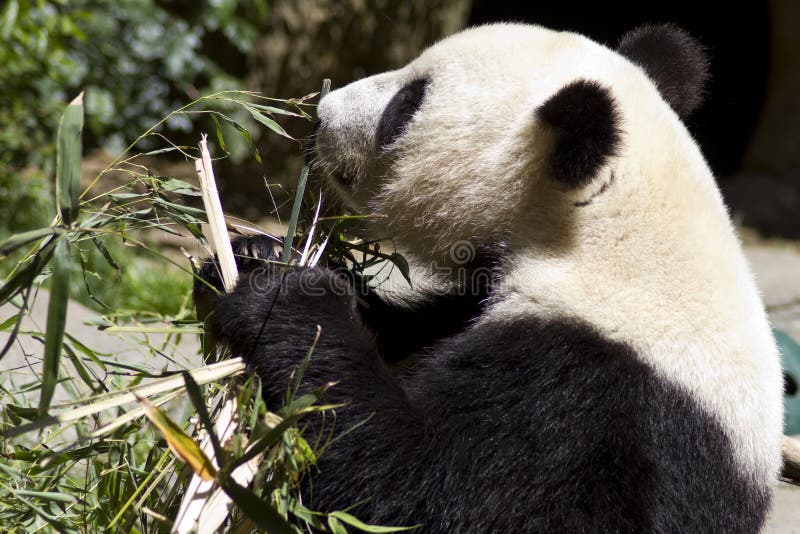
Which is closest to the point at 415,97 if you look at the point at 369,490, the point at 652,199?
the point at 652,199

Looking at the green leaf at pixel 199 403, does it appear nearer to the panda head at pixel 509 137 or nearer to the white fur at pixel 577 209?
the white fur at pixel 577 209

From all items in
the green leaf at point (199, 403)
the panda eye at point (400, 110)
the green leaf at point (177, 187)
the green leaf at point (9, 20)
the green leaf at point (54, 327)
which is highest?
the green leaf at point (9, 20)

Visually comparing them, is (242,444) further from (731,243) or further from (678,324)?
(731,243)

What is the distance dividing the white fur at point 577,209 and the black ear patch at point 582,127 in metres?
0.06

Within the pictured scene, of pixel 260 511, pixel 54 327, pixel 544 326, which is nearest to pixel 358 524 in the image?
pixel 260 511

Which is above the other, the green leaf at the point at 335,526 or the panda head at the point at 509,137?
the panda head at the point at 509,137

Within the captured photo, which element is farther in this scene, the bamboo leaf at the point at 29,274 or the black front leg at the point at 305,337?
the black front leg at the point at 305,337

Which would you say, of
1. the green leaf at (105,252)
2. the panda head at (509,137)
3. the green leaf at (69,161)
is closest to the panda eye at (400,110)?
the panda head at (509,137)

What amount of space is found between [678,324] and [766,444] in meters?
0.43

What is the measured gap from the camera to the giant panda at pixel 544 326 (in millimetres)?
2068

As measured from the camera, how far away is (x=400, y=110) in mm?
2596

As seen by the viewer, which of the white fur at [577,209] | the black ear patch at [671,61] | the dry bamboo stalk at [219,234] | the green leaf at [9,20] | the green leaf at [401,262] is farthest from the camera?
the green leaf at [9,20]

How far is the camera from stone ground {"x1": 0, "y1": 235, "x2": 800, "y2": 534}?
10.3 ft

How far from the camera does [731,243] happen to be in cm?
241
